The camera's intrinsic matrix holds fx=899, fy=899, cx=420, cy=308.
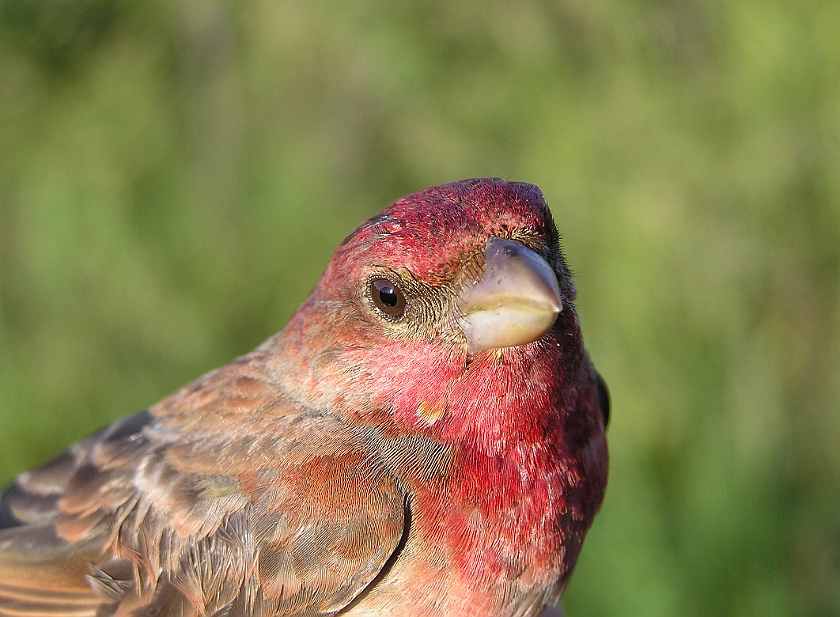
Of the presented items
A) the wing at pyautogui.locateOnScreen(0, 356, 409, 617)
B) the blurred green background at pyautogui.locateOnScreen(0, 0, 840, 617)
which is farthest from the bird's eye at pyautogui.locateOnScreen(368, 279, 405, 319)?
the blurred green background at pyautogui.locateOnScreen(0, 0, 840, 617)

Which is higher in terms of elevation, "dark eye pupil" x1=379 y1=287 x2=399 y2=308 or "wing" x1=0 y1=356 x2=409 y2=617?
"dark eye pupil" x1=379 y1=287 x2=399 y2=308

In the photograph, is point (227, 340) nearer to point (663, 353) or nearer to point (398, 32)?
point (398, 32)

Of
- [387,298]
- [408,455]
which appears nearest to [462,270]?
[387,298]

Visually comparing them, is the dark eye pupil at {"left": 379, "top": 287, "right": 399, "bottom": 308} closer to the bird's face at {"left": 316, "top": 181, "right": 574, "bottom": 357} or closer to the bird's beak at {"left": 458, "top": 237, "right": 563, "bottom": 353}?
the bird's face at {"left": 316, "top": 181, "right": 574, "bottom": 357}

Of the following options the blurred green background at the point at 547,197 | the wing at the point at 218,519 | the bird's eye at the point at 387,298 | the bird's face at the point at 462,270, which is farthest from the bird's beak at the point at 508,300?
the blurred green background at the point at 547,197

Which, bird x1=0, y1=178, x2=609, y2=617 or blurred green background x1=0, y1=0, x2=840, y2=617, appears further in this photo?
blurred green background x1=0, y1=0, x2=840, y2=617

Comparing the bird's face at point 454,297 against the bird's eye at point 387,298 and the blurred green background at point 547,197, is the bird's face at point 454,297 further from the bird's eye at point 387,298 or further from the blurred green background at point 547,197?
the blurred green background at point 547,197

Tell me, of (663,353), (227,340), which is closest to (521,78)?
(663,353)
